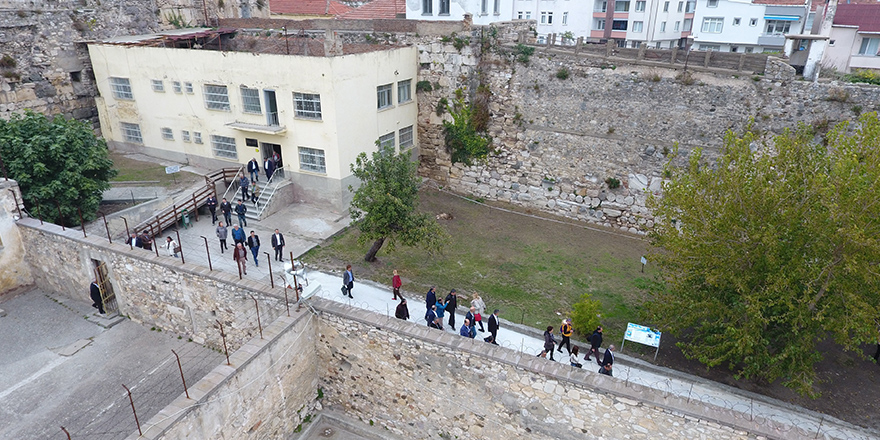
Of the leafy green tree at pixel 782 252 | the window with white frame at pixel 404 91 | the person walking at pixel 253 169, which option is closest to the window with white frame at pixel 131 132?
the person walking at pixel 253 169

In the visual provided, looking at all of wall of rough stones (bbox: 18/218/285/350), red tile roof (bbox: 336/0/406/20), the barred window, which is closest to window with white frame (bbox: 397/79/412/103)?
the barred window

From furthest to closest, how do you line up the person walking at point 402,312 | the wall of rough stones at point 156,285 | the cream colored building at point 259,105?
the cream colored building at point 259,105 < the wall of rough stones at point 156,285 < the person walking at point 402,312

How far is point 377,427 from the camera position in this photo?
1402 centimetres

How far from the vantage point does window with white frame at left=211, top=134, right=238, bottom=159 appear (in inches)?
901

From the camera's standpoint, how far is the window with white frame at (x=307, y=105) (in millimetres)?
20328

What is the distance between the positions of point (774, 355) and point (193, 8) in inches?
1229

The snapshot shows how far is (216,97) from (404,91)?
25.7ft

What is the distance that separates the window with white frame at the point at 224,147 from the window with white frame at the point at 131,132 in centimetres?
458

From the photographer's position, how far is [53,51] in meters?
23.9

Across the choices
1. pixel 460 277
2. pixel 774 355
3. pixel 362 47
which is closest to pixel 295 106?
pixel 362 47

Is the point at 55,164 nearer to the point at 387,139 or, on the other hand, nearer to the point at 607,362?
the point at 387,139

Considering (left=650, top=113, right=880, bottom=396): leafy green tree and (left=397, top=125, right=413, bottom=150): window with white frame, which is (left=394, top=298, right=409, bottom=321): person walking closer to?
(left=650, top=113, right=880, bottom=396): leafy green tree

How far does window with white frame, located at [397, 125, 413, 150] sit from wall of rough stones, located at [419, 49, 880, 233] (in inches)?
24.6

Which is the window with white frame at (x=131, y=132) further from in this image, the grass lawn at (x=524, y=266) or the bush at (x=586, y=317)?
the bush at (x=586, y=317)
